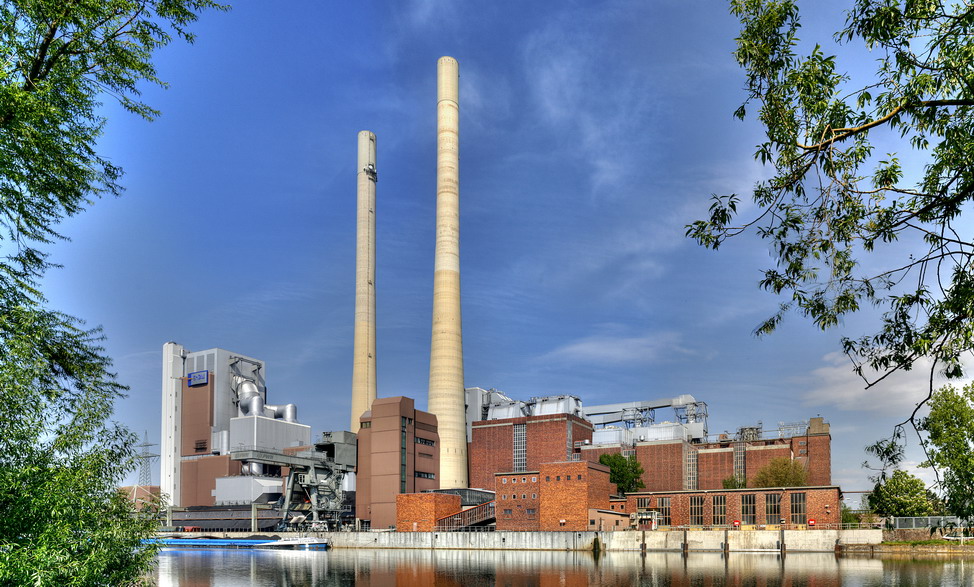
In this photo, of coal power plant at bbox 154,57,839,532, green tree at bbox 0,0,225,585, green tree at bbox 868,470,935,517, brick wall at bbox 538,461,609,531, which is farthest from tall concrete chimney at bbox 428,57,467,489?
green tree at bbox 0,0,225,585

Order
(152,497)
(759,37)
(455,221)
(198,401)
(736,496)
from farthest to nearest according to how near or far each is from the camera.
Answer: (198,401) → (455,221) → (736,496) → (152,497) → (759,37)

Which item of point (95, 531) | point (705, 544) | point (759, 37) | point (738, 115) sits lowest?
point (705, 544)

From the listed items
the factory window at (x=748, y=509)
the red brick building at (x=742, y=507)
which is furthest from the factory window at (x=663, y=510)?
the factory window at (x=748, y=509)

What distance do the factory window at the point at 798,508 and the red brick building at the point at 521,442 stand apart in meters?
42.6

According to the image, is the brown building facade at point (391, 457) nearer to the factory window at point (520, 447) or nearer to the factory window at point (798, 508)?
the factory window at point (520, 447)

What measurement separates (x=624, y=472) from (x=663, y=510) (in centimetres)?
1880

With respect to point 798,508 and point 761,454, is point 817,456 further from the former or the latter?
point 798,508

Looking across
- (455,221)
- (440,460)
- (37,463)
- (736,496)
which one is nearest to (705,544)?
(736,496)

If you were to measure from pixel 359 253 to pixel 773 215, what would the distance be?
395 ft

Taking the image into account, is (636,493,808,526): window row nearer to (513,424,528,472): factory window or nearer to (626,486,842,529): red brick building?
(626,486,842,529): red brick building

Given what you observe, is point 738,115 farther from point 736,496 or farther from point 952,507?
point 736,496

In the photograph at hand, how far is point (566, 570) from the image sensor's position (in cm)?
5859

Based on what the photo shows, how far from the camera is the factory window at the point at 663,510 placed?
92938 mm

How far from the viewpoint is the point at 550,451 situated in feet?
400
